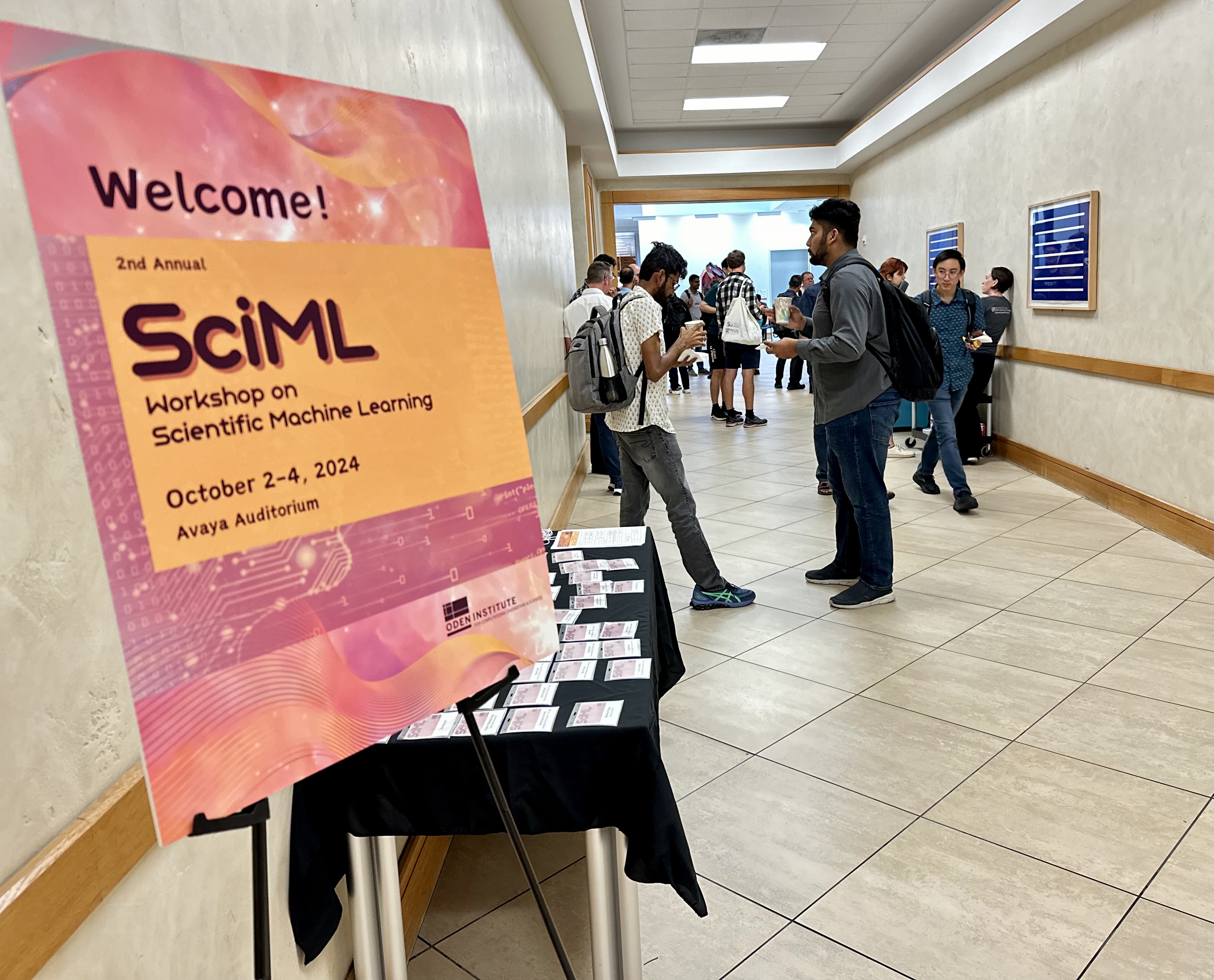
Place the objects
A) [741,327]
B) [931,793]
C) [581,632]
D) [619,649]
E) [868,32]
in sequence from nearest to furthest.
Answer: [619,649], [581,632], [931,793], [741,327], [868,32]

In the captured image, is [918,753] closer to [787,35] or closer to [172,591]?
[172,591]

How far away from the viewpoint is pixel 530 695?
1.73 meters

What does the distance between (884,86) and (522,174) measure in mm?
7419

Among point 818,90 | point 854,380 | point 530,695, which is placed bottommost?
point 530,695

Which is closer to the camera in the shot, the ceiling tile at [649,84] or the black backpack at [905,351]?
the black backpack at [905,351]

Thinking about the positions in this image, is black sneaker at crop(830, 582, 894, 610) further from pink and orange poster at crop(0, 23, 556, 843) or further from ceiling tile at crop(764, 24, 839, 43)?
ceiling tile at crop(764, 24, 839, 43)

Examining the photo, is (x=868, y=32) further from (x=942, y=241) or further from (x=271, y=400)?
(x=271, y=400)

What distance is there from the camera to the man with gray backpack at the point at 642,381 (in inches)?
134

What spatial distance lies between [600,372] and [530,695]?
74.3 inches

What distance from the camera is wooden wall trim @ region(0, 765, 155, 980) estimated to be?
2.86ft

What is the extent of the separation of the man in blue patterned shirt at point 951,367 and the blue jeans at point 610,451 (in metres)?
2.13

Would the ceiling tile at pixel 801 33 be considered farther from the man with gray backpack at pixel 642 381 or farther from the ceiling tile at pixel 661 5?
the man with gray backpack at pixel 642 381

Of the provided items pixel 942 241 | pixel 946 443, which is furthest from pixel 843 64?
pixel 946 443

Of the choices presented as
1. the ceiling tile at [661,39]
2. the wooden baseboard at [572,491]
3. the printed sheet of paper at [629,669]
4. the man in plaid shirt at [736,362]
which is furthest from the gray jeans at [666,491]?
the ceiling tile at [661,39]
